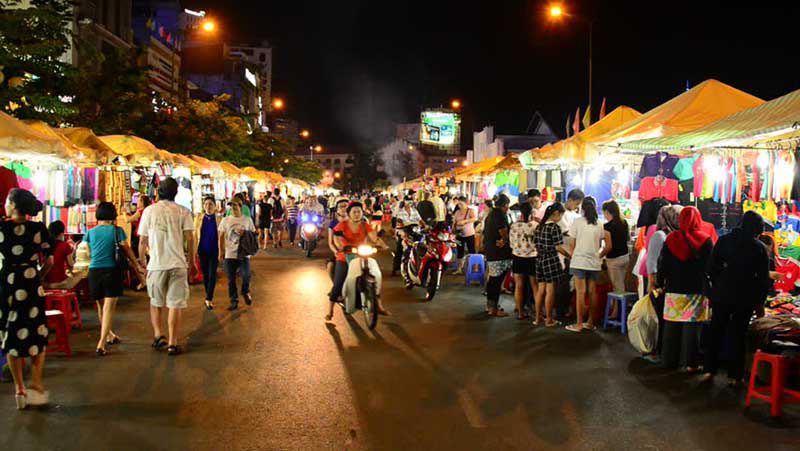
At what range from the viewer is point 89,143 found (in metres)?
11.4

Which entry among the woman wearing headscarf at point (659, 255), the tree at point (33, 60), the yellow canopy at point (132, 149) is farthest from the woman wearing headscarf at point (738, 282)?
the yellow canopy at point (132, 149)

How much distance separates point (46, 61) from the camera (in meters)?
11.9

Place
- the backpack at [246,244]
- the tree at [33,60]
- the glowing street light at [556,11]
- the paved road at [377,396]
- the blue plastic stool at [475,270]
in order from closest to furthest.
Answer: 1. the paved road at [377,396]
2. the backpack at [246,244]
3. the tree at [33,60]
4. the blue plastic stool at [475,270]
5. the glowing street light at [556,11]

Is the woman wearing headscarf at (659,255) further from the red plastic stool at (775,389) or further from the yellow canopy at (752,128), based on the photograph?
the red plastic stool at (775,389)

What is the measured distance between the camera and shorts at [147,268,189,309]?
24.8 feet

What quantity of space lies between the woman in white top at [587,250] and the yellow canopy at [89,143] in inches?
323

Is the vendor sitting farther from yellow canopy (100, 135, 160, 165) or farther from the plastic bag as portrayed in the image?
the plastic bag

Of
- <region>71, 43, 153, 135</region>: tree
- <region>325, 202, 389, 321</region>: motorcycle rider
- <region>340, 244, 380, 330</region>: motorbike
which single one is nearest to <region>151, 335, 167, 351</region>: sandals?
<region>325, 202, 389, 321</region>: motorcycle rider

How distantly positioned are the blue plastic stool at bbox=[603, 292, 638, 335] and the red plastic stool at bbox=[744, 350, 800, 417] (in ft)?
9.71

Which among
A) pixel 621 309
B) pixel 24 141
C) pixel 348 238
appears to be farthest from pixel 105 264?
pixel 621 309

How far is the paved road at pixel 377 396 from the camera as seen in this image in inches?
198

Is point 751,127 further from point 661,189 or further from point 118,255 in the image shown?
point 118,255

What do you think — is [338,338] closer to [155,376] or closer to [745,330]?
[155,376]

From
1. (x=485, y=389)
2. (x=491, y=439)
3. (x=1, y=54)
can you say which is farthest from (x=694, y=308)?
(x=1, y=54)
